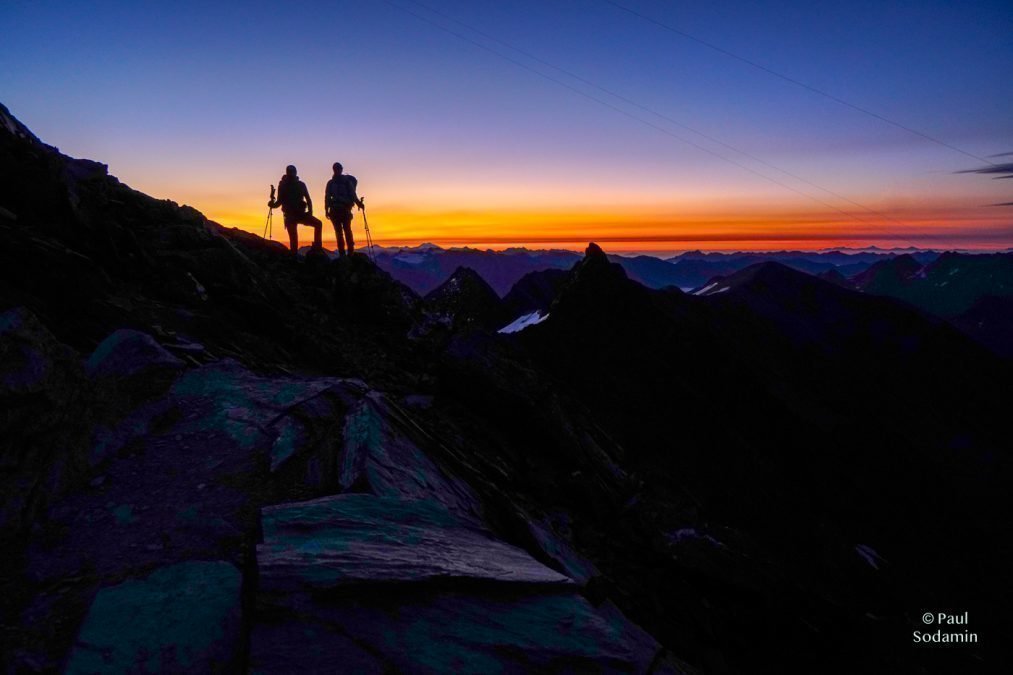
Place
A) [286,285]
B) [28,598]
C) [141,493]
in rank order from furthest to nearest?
[286,285]
[141,493]
[28,598]

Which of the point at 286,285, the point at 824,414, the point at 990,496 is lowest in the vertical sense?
the point at 990,496

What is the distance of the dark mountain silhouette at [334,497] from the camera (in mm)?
4215

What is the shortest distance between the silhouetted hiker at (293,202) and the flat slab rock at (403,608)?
18.8 meters

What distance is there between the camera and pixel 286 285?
2044cm

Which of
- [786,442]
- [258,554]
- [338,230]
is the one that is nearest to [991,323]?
[786,442]

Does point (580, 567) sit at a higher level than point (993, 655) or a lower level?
higher

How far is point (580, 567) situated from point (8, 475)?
8.09m

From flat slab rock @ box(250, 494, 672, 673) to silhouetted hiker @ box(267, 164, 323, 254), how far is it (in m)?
18.8

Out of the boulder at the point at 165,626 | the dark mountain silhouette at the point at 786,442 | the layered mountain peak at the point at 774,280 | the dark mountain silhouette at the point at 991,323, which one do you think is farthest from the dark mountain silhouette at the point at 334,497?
the dark mountain silhouette at the point at 991,323

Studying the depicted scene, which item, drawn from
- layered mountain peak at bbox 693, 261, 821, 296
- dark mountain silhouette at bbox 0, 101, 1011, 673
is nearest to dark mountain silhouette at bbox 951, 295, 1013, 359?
layered mountain peak at bbox 693, 261, 821, 296

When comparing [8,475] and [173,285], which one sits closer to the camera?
[8,475]

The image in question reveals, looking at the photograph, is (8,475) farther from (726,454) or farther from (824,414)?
(824,414)

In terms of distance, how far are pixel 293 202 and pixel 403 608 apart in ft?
67.7

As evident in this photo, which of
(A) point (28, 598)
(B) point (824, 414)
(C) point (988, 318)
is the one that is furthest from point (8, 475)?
(C) point (988, 318)
